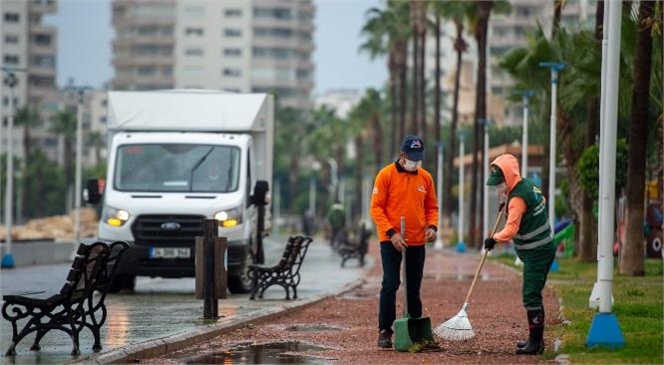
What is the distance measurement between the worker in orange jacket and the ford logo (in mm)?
10035

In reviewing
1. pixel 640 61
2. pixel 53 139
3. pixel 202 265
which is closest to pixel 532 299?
pixel 202 265

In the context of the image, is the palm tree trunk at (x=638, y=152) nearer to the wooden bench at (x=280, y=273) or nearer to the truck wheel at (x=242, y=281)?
the truck wheel at (x=242, y=281)

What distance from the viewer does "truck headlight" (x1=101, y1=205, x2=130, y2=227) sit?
25.9 meters

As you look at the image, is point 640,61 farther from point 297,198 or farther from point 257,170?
point 297,198

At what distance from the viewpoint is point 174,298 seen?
25047mm

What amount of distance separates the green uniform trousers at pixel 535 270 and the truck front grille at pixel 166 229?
448 inches

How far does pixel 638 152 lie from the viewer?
31.0 metres

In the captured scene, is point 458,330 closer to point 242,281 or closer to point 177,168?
point 177,168

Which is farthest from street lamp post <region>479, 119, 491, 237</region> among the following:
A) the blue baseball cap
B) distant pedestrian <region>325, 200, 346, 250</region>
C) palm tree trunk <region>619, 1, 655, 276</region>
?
the blue baseball cap

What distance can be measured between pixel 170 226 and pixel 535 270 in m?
11.5

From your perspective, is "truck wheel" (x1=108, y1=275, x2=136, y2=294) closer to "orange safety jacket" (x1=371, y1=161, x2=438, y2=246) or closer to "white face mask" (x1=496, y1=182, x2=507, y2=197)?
"orange safety jacket" (x1=371, y1=161, x2=438, y2=246)

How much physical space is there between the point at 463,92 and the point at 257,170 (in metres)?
109

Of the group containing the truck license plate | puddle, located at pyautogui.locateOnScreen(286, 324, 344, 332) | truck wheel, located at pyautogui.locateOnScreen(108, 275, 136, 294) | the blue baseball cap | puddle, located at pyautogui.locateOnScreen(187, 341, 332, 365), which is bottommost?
truck wheel, located at pyautogui.locateOnScreen(108, 275, 136, 294)

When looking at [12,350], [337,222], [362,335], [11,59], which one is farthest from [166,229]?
[11,59]
